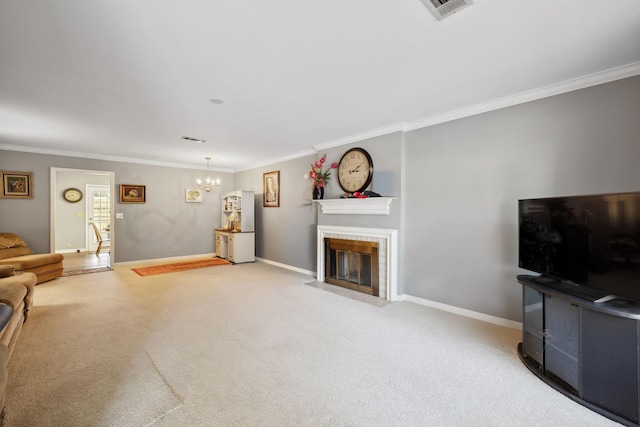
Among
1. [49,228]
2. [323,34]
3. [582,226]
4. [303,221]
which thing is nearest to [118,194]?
[49,228]

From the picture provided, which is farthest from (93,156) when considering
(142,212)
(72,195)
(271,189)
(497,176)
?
(497,176)

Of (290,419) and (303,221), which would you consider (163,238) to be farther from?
(290,419)

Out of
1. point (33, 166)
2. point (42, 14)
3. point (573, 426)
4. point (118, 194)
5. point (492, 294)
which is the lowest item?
point (573, 426)

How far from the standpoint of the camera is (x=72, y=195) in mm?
8109

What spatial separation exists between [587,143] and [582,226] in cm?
112

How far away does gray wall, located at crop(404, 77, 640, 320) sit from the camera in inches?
97.4

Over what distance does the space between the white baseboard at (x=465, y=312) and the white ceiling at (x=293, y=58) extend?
7.94ft

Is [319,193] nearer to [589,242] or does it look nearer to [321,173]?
[321,173]

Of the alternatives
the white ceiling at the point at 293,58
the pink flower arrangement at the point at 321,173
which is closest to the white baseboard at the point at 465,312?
the pink flower arrangement at the point at 321,173

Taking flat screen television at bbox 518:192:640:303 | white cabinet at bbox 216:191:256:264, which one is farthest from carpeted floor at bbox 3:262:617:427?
white cabinet at bbox 216:191:256:264

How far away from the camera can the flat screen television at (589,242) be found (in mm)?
1724

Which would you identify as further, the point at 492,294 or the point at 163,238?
the point at 163,238

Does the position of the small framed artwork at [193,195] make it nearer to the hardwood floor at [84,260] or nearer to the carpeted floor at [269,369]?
the hardwood floor at [84,260]

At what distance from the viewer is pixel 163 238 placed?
7004 millimetres
